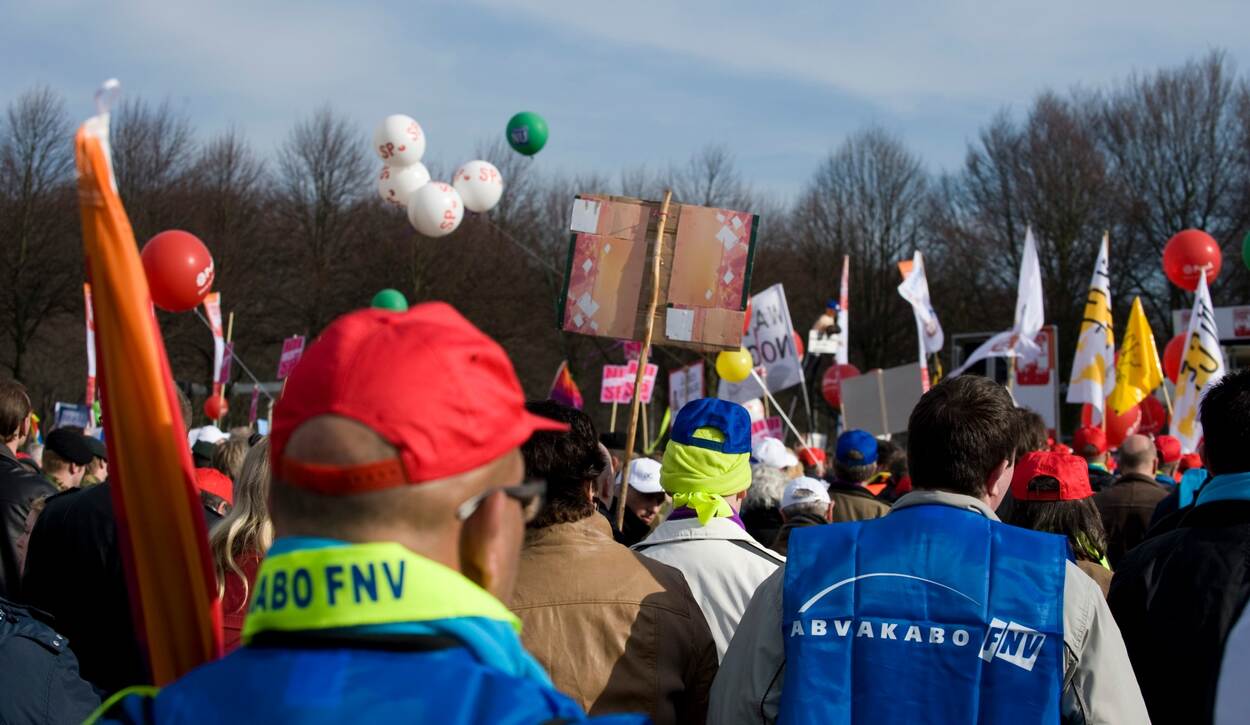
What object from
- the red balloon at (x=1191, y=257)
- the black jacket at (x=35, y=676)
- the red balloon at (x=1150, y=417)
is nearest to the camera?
the black jacket at (x=35, y=676)

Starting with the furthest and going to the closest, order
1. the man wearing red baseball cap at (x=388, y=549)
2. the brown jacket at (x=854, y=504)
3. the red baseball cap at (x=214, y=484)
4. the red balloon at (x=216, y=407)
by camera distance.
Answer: the red balloon at (x=216, y=407), the brown jacket at (x=854, y=504), the red baseball cap at (x=214, y=484), the man wearing red baseball cap at (x=388, y=549)

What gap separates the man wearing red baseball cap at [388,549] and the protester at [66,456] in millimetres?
5159

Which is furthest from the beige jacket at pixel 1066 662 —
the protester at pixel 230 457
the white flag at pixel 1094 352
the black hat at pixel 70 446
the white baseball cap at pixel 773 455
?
the white flag at pixel 1094 352

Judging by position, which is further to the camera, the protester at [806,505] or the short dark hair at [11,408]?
the protester at [806,505]

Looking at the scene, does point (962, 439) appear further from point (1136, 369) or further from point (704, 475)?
point (1136, 369)

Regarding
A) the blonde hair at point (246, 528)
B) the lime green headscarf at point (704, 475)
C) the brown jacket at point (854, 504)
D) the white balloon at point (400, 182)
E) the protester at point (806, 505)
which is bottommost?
the brown jacket at point (854, 504)

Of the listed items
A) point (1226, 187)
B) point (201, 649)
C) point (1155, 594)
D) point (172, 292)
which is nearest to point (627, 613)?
point (1155, 594)

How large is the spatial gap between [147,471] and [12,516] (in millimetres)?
3680

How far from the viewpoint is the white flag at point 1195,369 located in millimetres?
12102

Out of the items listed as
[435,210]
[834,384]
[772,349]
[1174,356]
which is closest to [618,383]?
[435,210]

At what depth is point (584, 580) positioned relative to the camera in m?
3.08

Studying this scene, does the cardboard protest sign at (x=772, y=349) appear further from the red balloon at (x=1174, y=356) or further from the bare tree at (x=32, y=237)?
the bare tree at (x=32, y=237)

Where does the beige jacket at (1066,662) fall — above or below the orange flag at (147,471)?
below

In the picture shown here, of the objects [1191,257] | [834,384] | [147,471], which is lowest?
[834,384]
